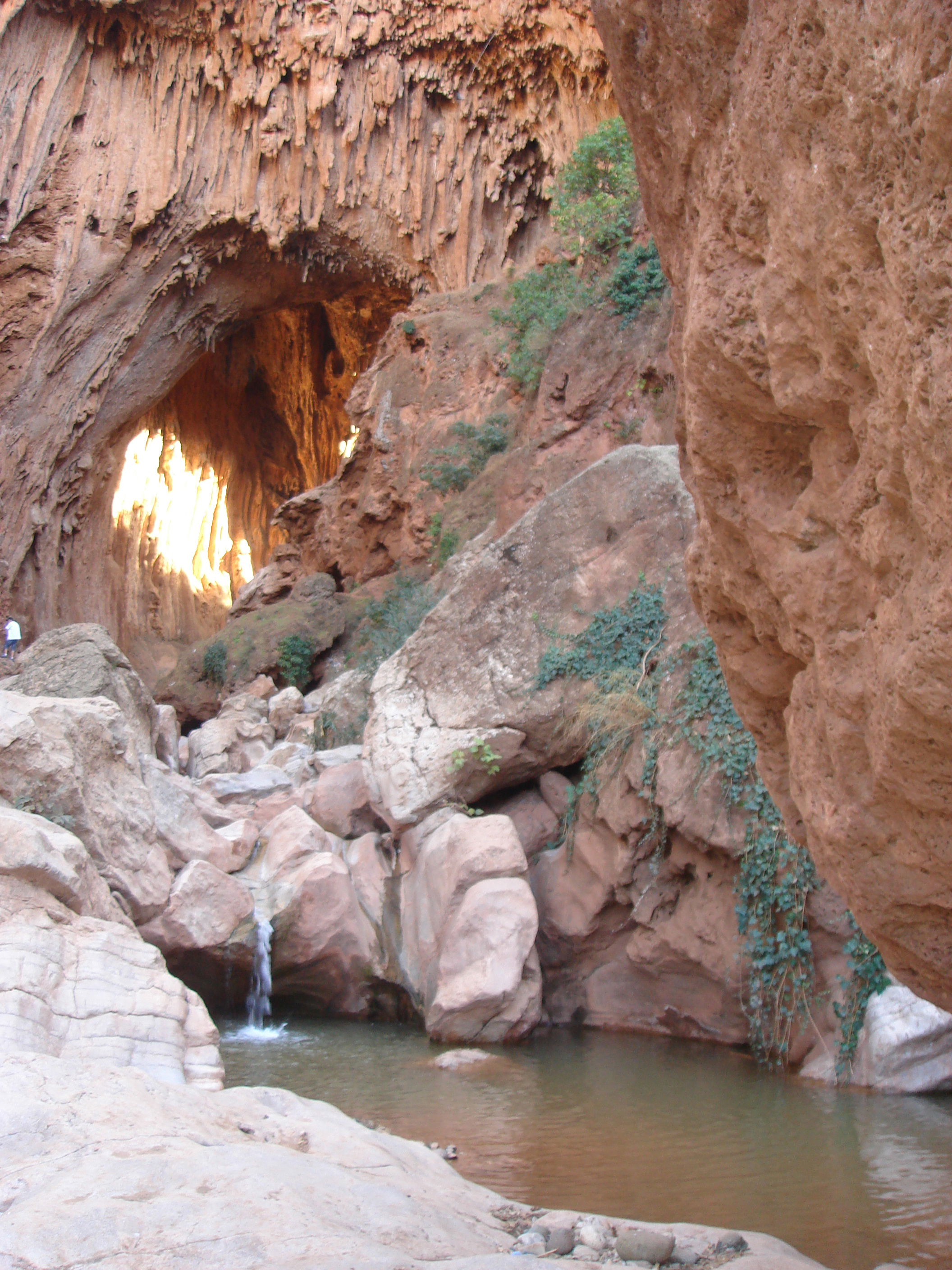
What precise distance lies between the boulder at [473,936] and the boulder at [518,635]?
650 millimetres

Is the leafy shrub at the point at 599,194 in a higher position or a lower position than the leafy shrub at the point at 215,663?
higher

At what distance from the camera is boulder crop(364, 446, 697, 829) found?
8.91m

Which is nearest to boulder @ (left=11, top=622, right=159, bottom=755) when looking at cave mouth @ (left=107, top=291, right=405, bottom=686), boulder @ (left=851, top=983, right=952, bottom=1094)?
boulder @ (left=851, top=983, right=952, bottom=1094)

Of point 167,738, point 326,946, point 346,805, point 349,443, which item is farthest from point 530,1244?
point 349,443

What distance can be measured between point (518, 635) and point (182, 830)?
3.46m

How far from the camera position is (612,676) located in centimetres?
854

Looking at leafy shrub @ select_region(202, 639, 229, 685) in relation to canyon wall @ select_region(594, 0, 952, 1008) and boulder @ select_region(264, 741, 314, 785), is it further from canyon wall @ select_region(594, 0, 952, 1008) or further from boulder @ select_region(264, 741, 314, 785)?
canyon wall @ select_region(594, 0, 952, 1008)

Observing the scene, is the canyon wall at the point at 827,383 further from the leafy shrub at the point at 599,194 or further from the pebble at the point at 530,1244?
the leafy shrub at the point at 599,194

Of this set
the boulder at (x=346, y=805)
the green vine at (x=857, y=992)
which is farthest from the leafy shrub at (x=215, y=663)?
the green vine at (x=857, y=992)

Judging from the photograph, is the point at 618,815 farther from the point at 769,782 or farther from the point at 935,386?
the point at 935,386

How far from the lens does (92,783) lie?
7602 mm

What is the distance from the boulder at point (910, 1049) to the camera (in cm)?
584

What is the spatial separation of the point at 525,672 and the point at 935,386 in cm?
744

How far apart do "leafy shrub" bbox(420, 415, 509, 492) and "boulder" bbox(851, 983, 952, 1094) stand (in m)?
12.7
